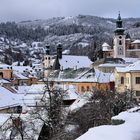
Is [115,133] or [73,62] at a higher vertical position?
[115,133]

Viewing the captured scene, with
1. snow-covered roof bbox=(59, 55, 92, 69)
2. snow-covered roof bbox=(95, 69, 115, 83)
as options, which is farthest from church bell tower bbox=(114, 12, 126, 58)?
snow-covered roof bbox=(95, 69, 115, 83)

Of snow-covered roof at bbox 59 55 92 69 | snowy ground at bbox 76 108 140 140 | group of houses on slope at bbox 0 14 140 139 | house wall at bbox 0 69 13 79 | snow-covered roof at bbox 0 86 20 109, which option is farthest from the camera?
house wall at bbox 0 69 13 79

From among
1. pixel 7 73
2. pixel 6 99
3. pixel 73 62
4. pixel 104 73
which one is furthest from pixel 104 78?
pixel 7 73

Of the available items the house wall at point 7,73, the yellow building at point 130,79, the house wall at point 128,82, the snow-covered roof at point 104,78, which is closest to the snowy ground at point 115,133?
the yellow building at point 130,79

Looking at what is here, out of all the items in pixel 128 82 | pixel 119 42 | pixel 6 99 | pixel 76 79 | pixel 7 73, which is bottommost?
pixel 7 73

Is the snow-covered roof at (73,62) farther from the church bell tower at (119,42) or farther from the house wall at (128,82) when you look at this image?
the house wall at (128,82)

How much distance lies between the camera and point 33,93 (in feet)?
176

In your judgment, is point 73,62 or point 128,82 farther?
point 73,62

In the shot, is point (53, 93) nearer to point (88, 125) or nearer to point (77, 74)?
point (88, 125)

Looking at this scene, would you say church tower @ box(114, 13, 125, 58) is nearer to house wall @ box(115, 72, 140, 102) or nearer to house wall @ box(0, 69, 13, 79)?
house wall @ box(0, 69, 13, 79)

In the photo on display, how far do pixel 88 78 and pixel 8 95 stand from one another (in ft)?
81.9

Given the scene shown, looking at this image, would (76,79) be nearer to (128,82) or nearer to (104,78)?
(104,78)

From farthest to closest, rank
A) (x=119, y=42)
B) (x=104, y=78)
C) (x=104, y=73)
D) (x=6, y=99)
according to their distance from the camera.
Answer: (x=119, y=42)
(x=104, y=73)
(x=104, y=78)
(x=6, y=99)

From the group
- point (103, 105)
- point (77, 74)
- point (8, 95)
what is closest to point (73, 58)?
point (77, 74)
